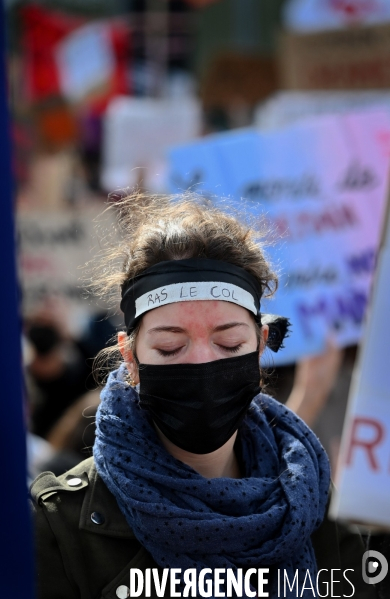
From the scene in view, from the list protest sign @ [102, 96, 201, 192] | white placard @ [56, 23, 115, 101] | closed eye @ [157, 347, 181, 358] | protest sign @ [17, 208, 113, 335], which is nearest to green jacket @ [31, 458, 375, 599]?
closed eye @ [157, 347, 181, 358]

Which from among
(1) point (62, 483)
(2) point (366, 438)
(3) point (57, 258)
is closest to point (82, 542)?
(1) point (62, 483)

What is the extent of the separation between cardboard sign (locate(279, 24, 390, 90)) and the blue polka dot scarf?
4.68m

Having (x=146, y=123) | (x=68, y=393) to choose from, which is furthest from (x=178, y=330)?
(x=146, y=123)

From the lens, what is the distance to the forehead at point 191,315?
1.82m

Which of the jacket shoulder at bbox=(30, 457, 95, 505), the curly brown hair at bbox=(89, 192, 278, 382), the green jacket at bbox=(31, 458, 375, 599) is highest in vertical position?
the curly brown hair at bbox=(89, 192, 278, 382)

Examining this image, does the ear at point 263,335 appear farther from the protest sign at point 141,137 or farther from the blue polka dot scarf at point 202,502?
the protest sign at point 141,137

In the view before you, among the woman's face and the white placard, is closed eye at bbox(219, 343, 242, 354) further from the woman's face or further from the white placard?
the white placard

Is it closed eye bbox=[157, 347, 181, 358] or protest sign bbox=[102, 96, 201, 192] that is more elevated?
protest sign bbox=[102, 96, 201, 192]

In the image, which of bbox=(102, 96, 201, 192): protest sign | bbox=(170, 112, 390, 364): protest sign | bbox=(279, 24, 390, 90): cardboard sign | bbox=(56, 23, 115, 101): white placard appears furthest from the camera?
bbox=(56, 23, 115, 101): white placard

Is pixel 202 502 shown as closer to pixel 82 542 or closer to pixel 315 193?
pixel 82 542

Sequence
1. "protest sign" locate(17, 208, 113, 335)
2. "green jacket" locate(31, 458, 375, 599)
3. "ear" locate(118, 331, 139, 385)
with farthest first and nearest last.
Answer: "protest sign" locate(17, 208, 113, 335), "ear" locate(118, 331, 139, 385), "green jacket" locate(31, 458, 375, 599)

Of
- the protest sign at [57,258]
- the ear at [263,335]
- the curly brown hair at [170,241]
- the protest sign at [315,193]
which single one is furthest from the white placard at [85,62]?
the ear at [263,335]

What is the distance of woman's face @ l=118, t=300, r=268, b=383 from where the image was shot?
1823mm

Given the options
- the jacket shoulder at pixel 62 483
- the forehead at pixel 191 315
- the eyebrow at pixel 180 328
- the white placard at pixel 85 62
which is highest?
the white placard at pixel 85 62
